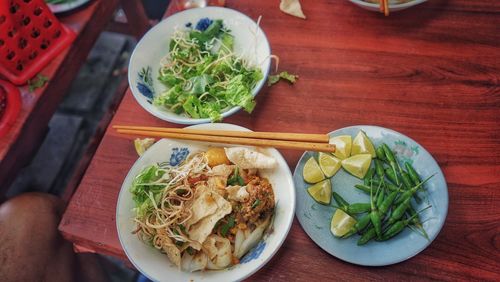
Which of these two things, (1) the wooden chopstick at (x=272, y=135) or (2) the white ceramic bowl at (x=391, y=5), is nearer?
(1) the wooden chopstick at (x=272, y=135)

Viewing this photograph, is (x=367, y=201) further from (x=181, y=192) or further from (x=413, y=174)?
(x=181, y=192)

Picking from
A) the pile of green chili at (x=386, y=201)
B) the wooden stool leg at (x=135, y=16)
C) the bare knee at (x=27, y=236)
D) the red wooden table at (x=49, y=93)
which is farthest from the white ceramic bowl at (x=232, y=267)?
the wooden stool leg at (x=135, y=16)

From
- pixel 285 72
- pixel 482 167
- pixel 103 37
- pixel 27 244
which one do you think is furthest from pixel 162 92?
pixel 103 37

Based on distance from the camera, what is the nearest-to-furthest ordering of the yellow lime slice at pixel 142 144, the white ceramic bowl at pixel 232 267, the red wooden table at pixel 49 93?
the white ceramic bowl at pixel 232 267
the yellow lime slice at pixel 142 144
the red wooden table at pixel 49 93

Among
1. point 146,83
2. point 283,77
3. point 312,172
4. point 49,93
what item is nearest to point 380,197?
point 312,172

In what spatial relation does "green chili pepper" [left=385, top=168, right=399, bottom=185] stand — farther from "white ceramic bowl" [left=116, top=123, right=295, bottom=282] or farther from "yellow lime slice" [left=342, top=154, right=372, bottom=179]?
"white ceramic bowl" [left=116, top=123, right=295, bottom=282]

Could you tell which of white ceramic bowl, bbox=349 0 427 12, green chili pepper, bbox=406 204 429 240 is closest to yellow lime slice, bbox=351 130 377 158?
green chili pepper, bbox=406 204 429 240

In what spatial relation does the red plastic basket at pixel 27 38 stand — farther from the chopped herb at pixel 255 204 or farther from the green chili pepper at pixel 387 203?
the green chili pepper at pixel 387 203
